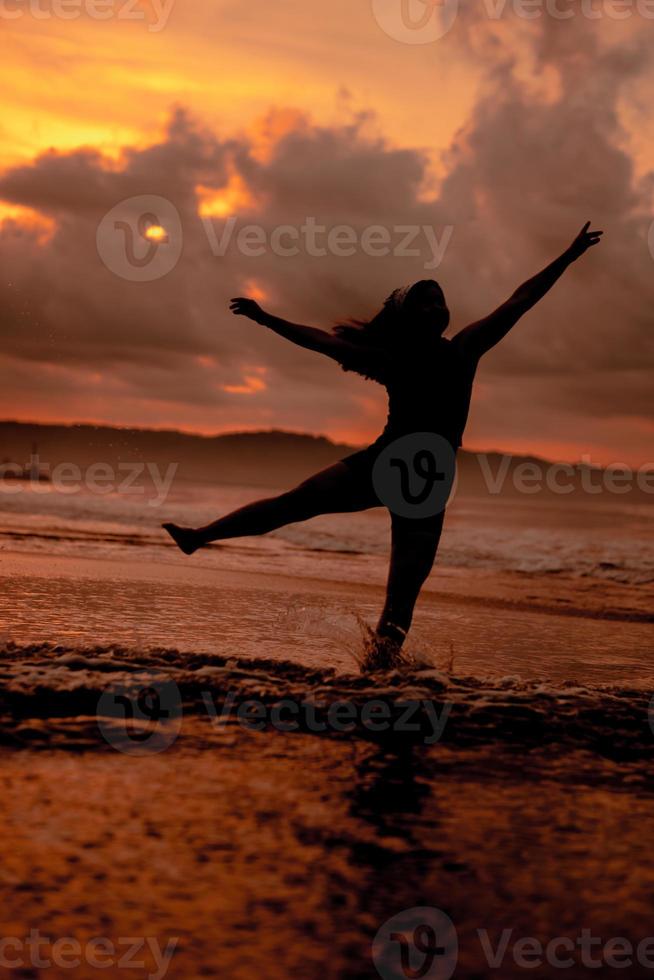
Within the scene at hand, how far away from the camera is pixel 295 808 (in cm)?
272

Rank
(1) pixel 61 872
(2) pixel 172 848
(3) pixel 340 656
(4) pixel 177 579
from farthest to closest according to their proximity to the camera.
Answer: (4) pixel 177 579 < (3) pixel 340 656 < (2) pixel 172 848 < (1) pixel 61 872

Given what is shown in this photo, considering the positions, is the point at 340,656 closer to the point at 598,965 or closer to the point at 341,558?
the point at 598,965

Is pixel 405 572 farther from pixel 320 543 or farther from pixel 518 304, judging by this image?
pixel 320 543

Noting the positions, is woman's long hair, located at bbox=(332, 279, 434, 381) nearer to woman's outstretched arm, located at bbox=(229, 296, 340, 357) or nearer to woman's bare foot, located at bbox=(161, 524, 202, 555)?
woman's outstretched arm, located at bbox=(229, 296, 340, 357)

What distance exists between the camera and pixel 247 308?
462cm

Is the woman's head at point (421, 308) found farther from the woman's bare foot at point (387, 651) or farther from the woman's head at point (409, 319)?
the woman's bare foot at point (387, 651)

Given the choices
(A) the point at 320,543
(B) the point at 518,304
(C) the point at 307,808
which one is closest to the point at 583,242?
(B) the point at 518,304

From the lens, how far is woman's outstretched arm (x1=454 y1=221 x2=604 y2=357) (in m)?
4.76

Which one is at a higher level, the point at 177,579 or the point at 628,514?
the point at 628,514

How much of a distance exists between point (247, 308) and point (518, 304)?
1388 millimetres

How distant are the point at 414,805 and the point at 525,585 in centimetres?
912

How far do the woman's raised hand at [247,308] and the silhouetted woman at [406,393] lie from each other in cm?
25

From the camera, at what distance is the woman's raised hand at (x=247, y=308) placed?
463 cm

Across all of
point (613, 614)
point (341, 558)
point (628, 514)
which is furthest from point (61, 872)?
point (628, 514)
